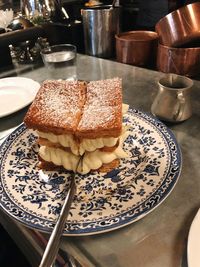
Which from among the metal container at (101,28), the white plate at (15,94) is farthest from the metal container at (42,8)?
the white plate at (15,94)

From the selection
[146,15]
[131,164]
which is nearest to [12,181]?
[131,164]

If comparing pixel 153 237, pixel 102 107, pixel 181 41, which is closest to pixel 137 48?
pixel 181 41

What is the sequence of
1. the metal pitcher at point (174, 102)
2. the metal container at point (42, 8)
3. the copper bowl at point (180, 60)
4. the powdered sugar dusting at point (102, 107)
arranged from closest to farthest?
the powdered sugar dusting at point (102, 107)
the metal pitcher at point (174, 102)
the copper bowl at point (180, 60)
the metal container at point (42, 8)

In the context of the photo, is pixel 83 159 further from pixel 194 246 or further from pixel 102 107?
pixel 194 246

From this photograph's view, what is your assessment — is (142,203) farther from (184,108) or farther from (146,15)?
(146,15)

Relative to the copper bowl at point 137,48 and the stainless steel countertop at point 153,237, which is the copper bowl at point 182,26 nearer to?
the copper bowl at point 137,48

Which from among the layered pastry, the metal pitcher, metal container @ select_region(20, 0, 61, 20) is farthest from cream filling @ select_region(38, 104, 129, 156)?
metal container @ select_region(20, 0, 61, 20)
